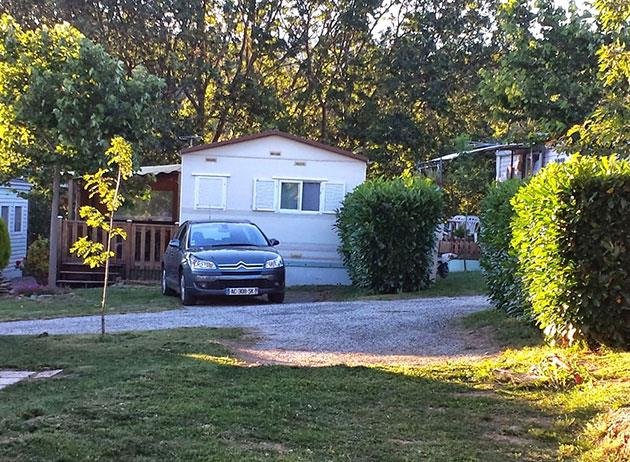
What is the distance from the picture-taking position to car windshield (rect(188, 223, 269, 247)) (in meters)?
14.6

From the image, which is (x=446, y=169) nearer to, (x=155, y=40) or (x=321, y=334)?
(x=155, y=40)

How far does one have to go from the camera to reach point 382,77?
94.7 ft

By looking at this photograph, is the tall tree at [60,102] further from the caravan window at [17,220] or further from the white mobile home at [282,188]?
the caravan window at [17,220]

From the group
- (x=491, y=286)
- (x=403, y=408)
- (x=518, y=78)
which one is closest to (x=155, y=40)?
(x=518, y=78)

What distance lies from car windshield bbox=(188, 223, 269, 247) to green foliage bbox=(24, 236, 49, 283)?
8.66 meters

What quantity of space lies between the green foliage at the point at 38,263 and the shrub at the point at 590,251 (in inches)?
682

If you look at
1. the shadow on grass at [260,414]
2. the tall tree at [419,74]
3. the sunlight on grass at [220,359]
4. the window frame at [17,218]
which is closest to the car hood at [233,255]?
the sunlight on grass at [220,359]

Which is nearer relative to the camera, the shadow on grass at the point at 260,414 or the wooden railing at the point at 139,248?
the shadow on grass at the point at 260,414

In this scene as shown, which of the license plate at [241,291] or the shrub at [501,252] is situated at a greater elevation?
the shrub at [501,252]

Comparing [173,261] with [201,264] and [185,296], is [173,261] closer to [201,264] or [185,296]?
[185,296]

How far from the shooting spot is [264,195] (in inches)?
762

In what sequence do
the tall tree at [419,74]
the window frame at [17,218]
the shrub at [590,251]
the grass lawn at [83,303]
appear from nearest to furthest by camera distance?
1. the shrub at [590,251]
2. the grass lawn at [83,303]
3. the window frame at [17,218]
4. the tall tree at [419,74]

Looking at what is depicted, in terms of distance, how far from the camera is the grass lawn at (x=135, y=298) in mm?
13453

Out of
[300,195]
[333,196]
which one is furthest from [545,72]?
[300,195]
